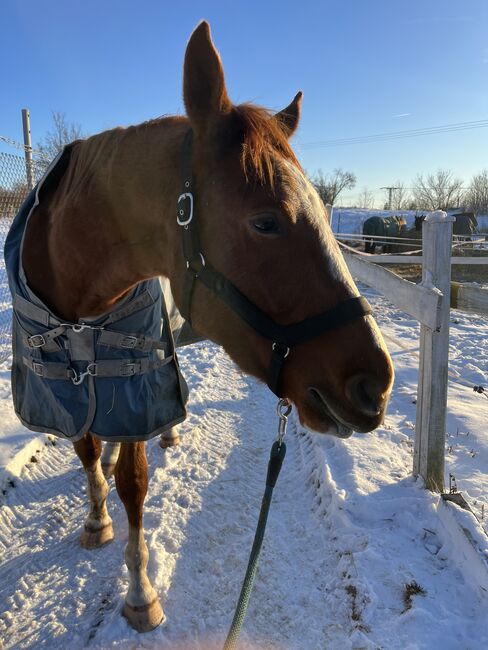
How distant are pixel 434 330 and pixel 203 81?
2043 mm

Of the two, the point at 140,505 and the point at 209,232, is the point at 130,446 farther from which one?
the point at 209,232

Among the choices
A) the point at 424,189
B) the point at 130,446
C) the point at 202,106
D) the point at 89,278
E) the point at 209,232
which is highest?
the point at 424,189

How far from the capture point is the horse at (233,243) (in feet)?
4.31

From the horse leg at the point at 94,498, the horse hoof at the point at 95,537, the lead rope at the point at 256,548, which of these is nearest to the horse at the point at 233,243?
the lead rope at the point at 256,548

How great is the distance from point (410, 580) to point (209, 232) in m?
2.06

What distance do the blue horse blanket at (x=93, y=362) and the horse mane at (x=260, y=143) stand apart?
1.01 metres

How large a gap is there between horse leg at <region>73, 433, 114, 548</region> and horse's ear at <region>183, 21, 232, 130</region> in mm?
1976

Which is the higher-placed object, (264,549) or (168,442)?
(168,442)

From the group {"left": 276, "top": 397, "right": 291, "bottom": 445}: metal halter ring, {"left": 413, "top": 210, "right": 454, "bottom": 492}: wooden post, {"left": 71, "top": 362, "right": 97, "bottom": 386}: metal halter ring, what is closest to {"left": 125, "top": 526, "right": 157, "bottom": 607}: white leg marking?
{"left": 71, "top": 362, "right": 97, "bottom": 386}: metal halter ring

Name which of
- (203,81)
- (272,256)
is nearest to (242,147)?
(203,81)

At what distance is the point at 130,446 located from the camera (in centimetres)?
231

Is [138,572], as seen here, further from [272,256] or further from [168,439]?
[272,256]

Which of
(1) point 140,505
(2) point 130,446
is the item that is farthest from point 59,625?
(2) point 130,446

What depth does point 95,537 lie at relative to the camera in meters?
2.61
